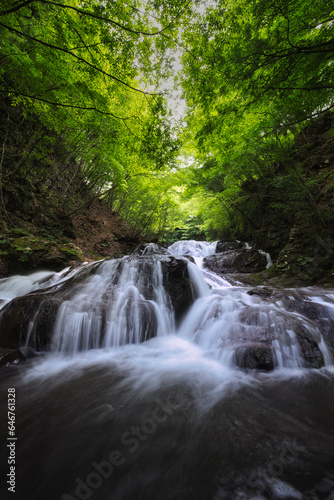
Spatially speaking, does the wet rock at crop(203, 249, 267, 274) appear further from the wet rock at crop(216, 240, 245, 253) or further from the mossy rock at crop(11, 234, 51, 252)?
the mossy rock at crop(11, 234, 51, 252)

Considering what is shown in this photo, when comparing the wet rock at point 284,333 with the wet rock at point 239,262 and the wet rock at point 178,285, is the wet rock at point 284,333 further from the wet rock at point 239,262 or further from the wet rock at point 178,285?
the wet rock at point 239,262

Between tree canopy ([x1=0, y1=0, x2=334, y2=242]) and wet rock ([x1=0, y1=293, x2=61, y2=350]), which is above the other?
tree canopy ([x1=0, y1=0, x2=334, y2=242])

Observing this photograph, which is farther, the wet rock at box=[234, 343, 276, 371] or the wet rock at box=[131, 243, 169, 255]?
the wet rock at box=[131, 243, 169, 255]

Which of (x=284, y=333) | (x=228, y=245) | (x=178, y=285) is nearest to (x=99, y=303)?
(x=178, y=285)

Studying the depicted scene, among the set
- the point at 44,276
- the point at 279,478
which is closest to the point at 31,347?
the point at 44,276

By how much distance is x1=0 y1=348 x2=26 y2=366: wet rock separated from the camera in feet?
9.55

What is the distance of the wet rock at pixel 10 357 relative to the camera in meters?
2.91

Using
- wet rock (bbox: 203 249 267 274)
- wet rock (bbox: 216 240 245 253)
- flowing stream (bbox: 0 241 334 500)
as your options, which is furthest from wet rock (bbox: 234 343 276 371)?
wet rock (bbox: 216 240 245 253)

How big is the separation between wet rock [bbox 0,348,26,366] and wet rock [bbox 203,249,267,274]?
8.61 metres

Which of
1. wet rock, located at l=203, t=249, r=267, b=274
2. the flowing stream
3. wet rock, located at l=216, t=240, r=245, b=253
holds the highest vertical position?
wet rock, located at l=216, t=240, r=245, b=253

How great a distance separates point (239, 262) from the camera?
31.7 ft

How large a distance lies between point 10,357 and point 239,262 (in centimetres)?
944

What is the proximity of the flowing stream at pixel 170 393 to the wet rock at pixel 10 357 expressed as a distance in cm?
16

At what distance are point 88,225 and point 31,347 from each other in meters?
9.30
